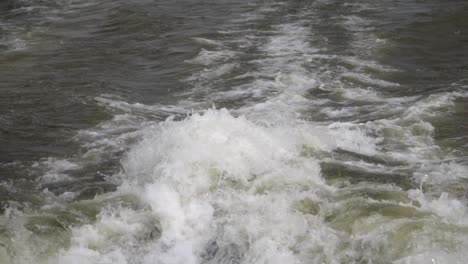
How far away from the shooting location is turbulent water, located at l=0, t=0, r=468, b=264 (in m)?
5.36

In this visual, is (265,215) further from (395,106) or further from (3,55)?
(3,55)

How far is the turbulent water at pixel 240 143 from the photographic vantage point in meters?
5.36

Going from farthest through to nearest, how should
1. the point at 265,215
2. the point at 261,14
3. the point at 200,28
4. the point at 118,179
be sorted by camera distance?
1. the point at 261,14
2. the point at 200,28
3. the point at 118,179
4. the point at 265,215

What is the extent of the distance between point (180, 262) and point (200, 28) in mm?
8247

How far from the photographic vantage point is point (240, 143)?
672cm

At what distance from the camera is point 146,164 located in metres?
6.66

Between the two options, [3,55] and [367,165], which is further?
[3,55]

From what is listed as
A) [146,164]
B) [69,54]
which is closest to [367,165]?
[146,164]

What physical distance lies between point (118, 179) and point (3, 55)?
622 cm

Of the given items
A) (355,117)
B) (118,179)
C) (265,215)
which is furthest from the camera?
(355,117)

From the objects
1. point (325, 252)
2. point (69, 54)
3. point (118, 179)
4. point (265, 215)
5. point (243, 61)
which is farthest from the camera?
point (69, 54)

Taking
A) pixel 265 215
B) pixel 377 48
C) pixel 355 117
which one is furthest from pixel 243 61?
pixel 265 215

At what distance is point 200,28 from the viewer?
41.7 ft

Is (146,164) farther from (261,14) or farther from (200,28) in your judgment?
(261,14)
